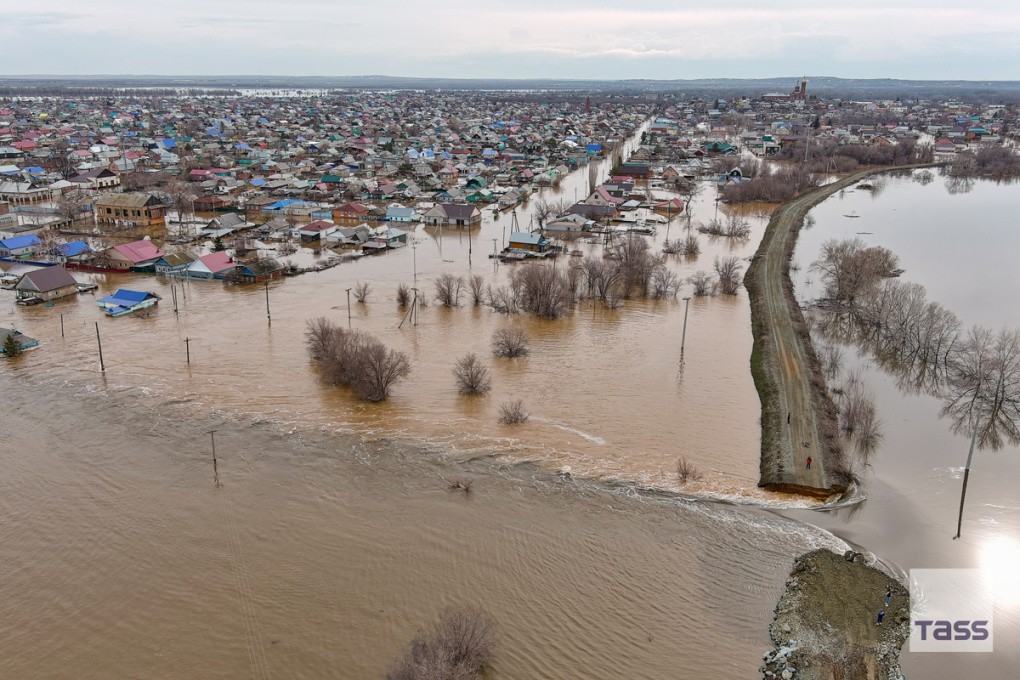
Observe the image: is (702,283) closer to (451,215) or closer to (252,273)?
(451,215)

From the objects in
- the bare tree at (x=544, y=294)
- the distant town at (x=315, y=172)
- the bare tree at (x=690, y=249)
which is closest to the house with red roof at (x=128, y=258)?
the distant town at (x=315, y=172)

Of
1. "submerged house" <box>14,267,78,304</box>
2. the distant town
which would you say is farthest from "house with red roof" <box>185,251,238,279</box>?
"submerged house" <box>14,267,78,304</box>

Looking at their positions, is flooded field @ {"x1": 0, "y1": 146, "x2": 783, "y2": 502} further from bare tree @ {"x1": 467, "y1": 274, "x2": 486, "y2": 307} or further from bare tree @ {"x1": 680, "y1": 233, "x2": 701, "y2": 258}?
bare tree @ {"x1": 680, "y1": 233, "x2": 701, "y2": 258}

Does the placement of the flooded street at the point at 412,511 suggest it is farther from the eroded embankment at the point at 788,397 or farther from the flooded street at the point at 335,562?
the eroded embankment at the point at 788,397

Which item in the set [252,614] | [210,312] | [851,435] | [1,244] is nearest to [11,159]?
[1,244]

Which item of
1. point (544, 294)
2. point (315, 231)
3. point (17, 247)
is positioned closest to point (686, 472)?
point (544, 294)

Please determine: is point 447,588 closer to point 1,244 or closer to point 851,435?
point 851,435

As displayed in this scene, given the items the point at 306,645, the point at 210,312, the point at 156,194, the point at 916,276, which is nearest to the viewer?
the point at 306,645
